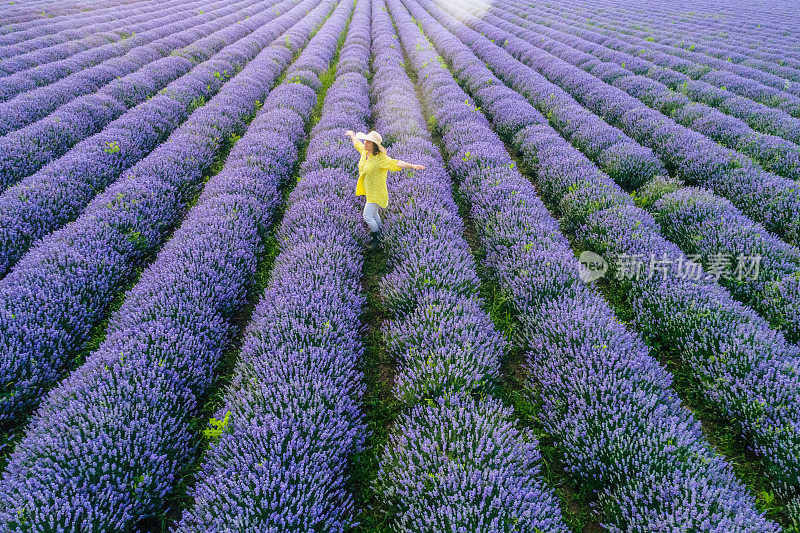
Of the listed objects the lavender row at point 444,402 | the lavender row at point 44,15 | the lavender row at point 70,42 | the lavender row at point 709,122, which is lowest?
the lavender row at point 444,402

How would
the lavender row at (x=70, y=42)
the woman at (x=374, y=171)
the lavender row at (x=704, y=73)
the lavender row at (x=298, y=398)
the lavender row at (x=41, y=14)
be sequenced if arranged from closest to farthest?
the lavender row at (x=298, y=398), the woman at (x=374, y=171), the lavender row at (x=704, y=73), the lavender row at (x=70, y=42), the lavender row at (x=41, y=14)

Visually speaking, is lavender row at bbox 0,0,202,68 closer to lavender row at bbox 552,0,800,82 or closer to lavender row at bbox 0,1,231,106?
lavender row at bbox 0,1,231,106

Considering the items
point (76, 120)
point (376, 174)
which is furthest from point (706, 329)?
point (76, 120)

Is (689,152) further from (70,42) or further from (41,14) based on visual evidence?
(41,14)

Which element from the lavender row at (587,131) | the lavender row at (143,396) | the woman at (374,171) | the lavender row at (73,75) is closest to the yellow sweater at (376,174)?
the woman at (374,171)

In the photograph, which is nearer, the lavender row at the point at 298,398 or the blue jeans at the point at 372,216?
the lavender row at the point at 298,398

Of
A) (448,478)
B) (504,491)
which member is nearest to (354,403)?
(448,478)

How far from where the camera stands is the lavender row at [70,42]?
10.4m

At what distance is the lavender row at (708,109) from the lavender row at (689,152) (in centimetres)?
74

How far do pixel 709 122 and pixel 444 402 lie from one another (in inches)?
338

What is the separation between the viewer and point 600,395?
2.90m

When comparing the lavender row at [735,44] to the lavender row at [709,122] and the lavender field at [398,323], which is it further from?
the lavender field at [398,323]

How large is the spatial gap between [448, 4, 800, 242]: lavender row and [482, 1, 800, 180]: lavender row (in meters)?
0.70

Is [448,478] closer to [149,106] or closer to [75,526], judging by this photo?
[75,526]
